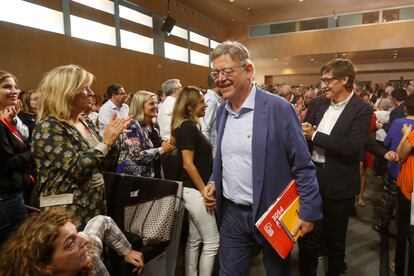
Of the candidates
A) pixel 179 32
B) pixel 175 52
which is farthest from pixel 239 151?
pixel 179 32

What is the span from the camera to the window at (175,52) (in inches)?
435

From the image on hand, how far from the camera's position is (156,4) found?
10234mm

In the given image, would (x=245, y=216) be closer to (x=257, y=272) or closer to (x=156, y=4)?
(x=257, y=272)

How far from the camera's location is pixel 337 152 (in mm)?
1803


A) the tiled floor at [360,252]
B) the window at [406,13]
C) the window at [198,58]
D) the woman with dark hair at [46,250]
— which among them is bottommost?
the tiled floor at [360,252]

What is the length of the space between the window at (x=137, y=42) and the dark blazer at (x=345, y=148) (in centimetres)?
838

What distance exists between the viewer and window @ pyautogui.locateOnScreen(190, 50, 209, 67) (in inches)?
506

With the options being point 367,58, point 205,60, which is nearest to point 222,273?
point 205,60

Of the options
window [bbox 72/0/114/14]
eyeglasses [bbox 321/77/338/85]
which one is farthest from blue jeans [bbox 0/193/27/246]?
window [bbox 72/0/114/14]

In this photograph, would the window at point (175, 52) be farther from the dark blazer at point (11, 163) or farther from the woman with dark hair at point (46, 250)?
the woman with dark hair at point (46, 250)

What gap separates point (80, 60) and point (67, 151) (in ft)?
23.0

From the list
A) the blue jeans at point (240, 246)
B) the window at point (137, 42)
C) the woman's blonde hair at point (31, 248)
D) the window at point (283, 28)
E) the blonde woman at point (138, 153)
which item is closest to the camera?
the woman's blonde hair at point (31, 248)

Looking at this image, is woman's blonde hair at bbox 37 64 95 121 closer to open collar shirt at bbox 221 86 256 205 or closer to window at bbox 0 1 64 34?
open collar shirt at bbox 221 86 256 205

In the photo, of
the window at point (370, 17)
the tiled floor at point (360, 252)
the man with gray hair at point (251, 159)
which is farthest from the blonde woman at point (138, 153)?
the window at point (370, 17)
